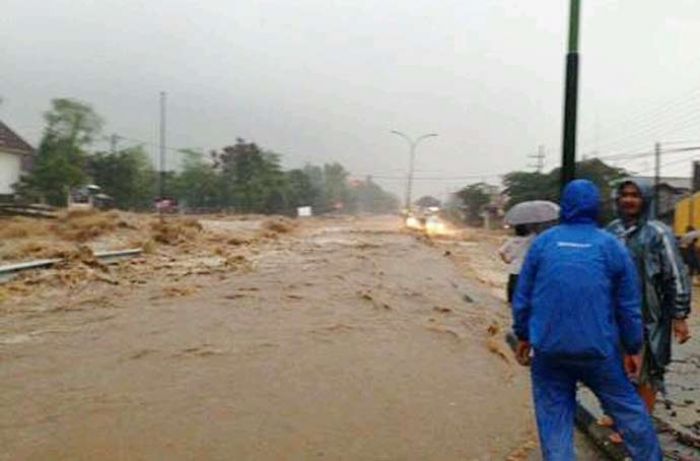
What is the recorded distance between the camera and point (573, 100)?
6938 mm

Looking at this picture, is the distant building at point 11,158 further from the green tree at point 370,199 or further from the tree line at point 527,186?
the green tree at point 370,199

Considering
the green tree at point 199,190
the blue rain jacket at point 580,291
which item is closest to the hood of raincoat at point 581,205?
the blue rain jacket at point 580,291

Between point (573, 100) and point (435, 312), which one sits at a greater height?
point (573, 100)

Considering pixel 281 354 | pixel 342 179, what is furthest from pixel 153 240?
pixel 342 179

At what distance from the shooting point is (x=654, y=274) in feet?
15.7

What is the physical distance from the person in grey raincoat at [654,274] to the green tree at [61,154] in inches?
2233

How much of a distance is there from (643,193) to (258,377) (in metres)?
4.73

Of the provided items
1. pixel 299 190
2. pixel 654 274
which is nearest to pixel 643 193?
pixel 654 274

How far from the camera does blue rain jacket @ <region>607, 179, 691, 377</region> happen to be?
4.73 meters

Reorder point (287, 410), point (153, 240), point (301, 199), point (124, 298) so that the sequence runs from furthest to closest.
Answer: point (301, 199) → point (153, 240) → point (124, 298) → point (287, 410)

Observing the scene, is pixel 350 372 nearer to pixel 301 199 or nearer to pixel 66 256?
pixel 66 256

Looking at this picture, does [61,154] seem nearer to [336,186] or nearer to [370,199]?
[336,186]

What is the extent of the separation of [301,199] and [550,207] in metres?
91.3

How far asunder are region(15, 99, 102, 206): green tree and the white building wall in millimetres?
1272
